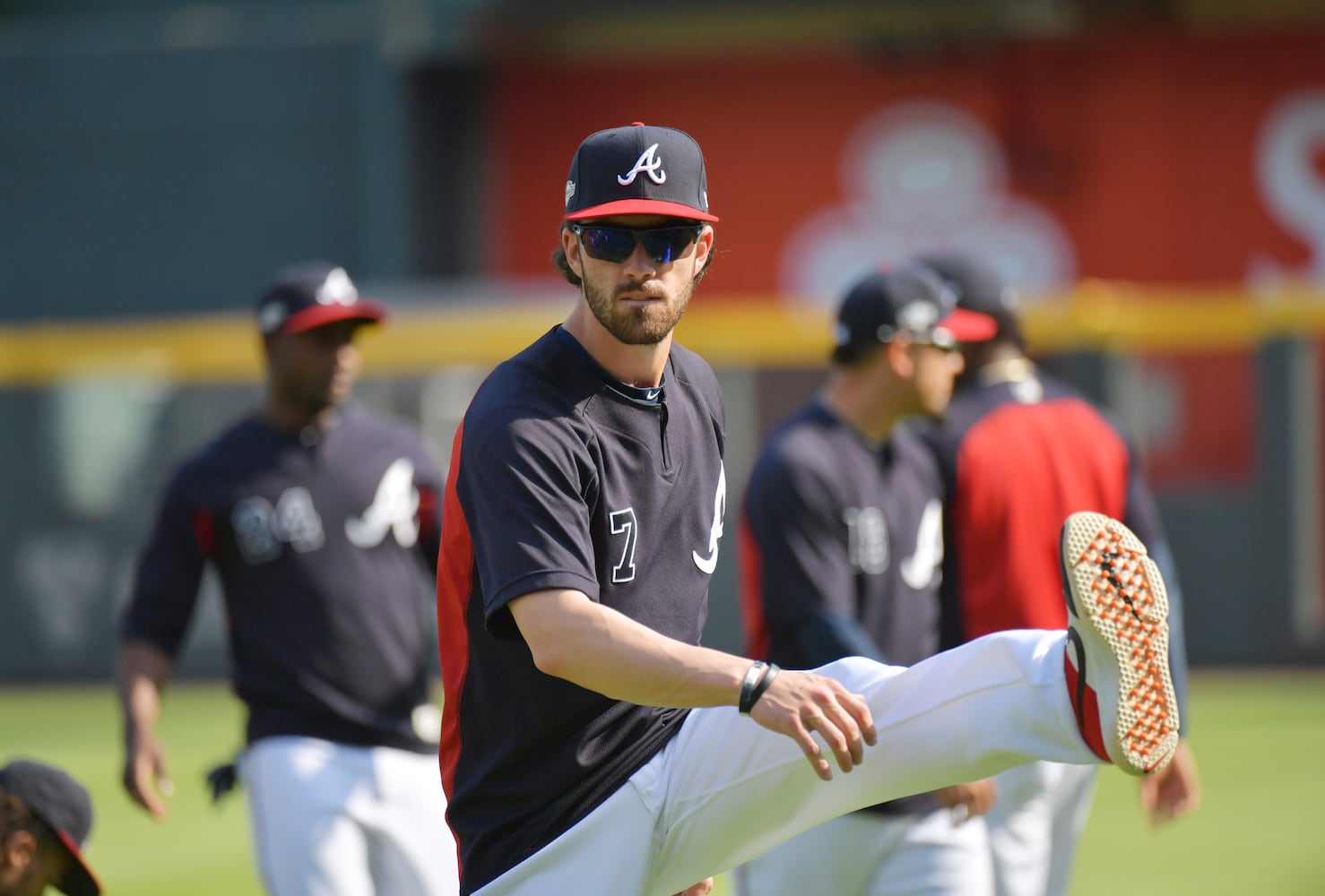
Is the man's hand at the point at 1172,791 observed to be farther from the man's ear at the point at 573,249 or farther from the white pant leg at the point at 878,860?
the man's ear at the point at 573,249

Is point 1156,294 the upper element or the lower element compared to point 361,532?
lower

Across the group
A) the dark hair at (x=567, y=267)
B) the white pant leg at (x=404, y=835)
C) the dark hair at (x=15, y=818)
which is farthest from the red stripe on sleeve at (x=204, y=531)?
the dark hair at (x=567, y=267)

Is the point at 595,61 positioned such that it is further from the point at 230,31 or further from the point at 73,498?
the point at 73,498

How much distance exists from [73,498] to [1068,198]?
1154cm

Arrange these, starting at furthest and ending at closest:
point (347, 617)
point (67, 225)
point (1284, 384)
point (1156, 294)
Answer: point (67, 225) < point (1156, 294) < point (1284, 384) < point (347, 617)

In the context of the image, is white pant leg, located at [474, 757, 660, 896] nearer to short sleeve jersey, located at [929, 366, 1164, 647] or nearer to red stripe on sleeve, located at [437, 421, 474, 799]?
red stripe on sleeve, located at [437, 421, 474, 799]

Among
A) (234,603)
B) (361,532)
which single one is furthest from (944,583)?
(234,603)

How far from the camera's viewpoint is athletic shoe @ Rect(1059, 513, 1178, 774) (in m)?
3.78

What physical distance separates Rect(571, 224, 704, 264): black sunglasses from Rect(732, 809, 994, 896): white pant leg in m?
1.95

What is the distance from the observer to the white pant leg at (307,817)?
5.48 m

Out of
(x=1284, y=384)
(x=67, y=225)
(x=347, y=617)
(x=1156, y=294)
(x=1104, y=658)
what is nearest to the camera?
A: (x=1104, y=658)

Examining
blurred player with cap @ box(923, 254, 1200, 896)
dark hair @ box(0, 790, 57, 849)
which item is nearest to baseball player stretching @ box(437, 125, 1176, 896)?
dark hair @ box(0, 790, 57, 849)

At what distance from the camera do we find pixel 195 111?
21.9 m

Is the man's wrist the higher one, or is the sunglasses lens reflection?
the sunglasses lens reflection
